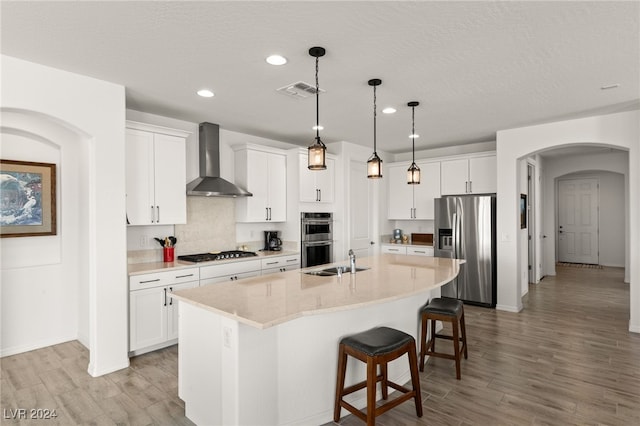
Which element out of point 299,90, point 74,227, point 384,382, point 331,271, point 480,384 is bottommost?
point 480,384

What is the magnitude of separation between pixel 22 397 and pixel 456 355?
360 cm

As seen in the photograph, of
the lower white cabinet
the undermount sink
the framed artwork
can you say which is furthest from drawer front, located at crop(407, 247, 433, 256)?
the framed artwork

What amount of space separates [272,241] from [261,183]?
36.8 inches

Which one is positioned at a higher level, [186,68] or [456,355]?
[186,68]

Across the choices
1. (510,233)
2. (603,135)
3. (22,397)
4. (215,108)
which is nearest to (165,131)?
(215,108)

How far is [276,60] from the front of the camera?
2781 mm

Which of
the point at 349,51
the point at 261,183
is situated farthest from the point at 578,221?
the point at 349,51

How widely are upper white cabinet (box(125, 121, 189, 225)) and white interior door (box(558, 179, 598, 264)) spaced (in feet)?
31.6

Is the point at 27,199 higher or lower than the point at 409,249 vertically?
higher

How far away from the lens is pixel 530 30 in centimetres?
237

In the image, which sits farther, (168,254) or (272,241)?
(272,241)

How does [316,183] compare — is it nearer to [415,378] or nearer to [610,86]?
[415,378]

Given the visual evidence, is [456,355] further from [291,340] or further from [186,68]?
[186,68]

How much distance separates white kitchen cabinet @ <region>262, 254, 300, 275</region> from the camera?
4.84 metres
